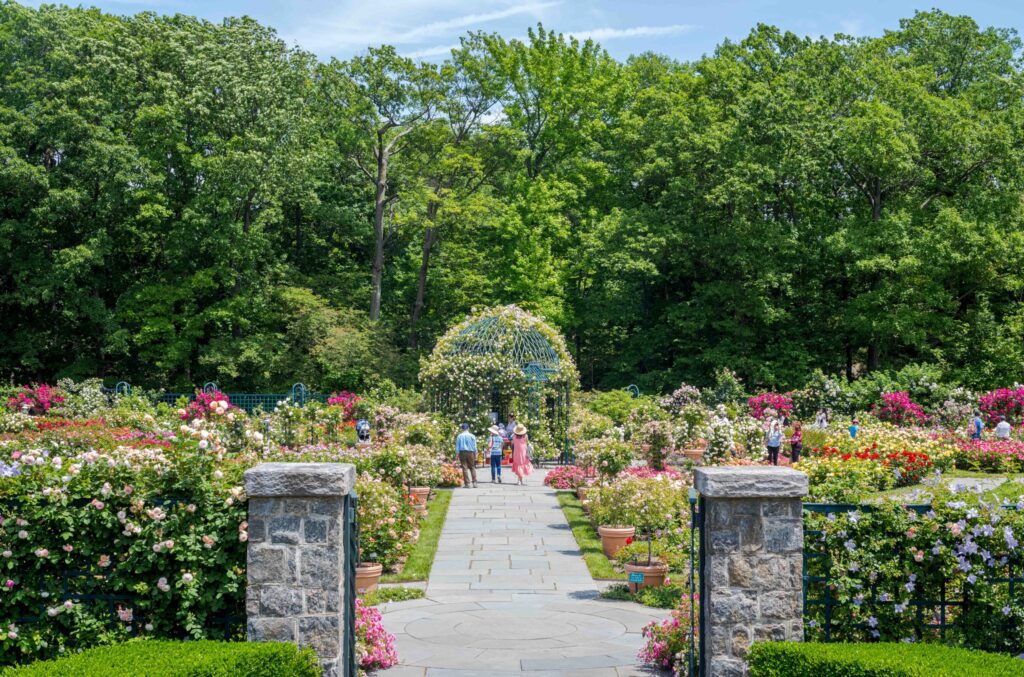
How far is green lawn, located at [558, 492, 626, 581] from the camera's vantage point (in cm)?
1295

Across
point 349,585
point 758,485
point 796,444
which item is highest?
point 758,485

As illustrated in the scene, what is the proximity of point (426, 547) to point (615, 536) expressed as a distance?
269 cm

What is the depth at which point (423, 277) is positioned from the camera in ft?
138

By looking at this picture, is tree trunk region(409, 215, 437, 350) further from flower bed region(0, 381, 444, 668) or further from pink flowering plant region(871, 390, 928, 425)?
flower bed region(0, 381, 444, 668)

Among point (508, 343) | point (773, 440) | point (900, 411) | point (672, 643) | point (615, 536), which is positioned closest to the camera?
point (672, 643)

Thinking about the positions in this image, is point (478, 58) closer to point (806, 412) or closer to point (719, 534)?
point (806, 412)

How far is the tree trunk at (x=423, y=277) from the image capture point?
4159cm

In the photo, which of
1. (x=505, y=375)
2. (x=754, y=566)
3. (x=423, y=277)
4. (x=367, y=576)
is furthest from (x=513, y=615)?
(x=423, y=277)

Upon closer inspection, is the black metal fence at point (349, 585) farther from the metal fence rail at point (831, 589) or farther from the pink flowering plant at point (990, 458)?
the pink flowering plant at point (990, 458)

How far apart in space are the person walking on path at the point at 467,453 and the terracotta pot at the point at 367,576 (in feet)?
33.9

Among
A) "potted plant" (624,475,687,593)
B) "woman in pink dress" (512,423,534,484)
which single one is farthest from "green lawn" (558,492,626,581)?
"woman in pink dress" (512,423,534,484)

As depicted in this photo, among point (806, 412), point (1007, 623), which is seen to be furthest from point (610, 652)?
point (806, 412)

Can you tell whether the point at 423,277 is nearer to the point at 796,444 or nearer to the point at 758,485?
the point at 796,444

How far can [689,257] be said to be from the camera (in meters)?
38.0
